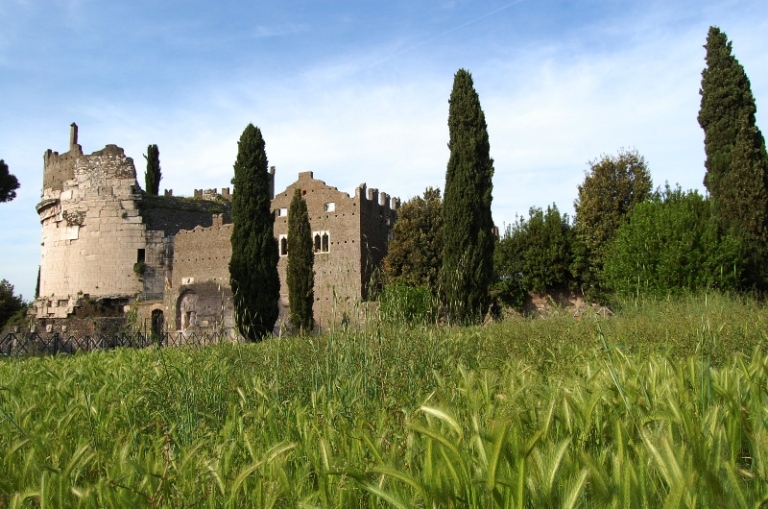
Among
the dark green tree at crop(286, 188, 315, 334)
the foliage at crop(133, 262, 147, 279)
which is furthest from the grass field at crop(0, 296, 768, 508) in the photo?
the foliage at crop(133, 262, 147, 279)

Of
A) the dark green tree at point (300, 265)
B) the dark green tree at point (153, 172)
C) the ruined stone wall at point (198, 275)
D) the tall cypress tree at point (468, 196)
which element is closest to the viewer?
the tall cypress tree at point (468, 196)

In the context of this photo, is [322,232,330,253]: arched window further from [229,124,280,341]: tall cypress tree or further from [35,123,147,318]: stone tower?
[35,123,147,318]: stone tower

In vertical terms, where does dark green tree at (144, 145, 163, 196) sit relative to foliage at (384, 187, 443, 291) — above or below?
above

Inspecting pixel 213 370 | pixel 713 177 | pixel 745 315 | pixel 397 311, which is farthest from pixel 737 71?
pixel 213 370

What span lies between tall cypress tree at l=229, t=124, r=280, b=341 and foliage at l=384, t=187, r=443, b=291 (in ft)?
23.6

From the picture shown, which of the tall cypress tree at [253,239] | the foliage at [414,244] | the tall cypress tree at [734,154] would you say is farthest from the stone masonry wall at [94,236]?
the tall cypress tree at [734,154]

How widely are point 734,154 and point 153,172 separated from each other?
2712 centimetres

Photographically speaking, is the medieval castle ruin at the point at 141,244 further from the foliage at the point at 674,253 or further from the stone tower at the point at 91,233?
the foliage at the point at 674,253

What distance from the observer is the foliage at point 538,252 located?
25016mm

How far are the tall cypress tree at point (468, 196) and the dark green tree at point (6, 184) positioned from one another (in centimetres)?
1559

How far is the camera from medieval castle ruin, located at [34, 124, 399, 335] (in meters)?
27.2

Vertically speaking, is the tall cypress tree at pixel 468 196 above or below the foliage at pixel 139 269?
above

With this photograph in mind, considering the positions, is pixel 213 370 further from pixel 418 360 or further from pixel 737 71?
pixel 737 71

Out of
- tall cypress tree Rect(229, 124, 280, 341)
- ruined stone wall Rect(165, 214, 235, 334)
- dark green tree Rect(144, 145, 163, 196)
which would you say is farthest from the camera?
dark green tree Rect(144, 145, 163, 196)
